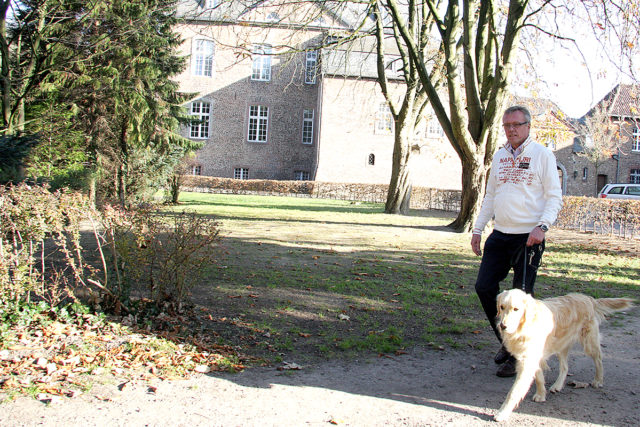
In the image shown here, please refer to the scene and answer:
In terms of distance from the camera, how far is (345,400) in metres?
3.97

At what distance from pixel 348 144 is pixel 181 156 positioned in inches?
775

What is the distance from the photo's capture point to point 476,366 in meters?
4.86

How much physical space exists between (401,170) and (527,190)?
17.4 metres

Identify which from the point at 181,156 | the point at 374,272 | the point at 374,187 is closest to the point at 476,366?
the point at 374,272

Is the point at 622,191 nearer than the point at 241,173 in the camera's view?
Yes

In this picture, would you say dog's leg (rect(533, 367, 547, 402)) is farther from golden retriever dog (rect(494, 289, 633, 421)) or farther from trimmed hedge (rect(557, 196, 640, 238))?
trimmed hedge (rect(557, 196, 640, 238))

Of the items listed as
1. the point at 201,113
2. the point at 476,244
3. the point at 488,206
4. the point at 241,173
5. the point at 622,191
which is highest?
the point at 201,113

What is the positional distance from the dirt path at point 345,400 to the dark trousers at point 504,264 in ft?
2.27

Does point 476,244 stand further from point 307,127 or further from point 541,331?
point 307,127

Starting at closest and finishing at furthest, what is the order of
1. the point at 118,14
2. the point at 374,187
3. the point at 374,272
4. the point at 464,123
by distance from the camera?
the point at 374,272, the point at 464,123, the point at 118,14, the point at 374,187

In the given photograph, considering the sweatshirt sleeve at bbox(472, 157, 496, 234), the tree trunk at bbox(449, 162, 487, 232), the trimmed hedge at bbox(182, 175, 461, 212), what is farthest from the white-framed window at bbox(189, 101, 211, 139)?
the sweatshirt sleeve at bbox(472, 157, 496, 234)

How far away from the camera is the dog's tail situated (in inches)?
169

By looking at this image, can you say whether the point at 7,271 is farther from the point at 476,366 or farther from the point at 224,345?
the point at 476,366

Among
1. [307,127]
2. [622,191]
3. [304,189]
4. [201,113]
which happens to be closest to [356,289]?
[622,191]
